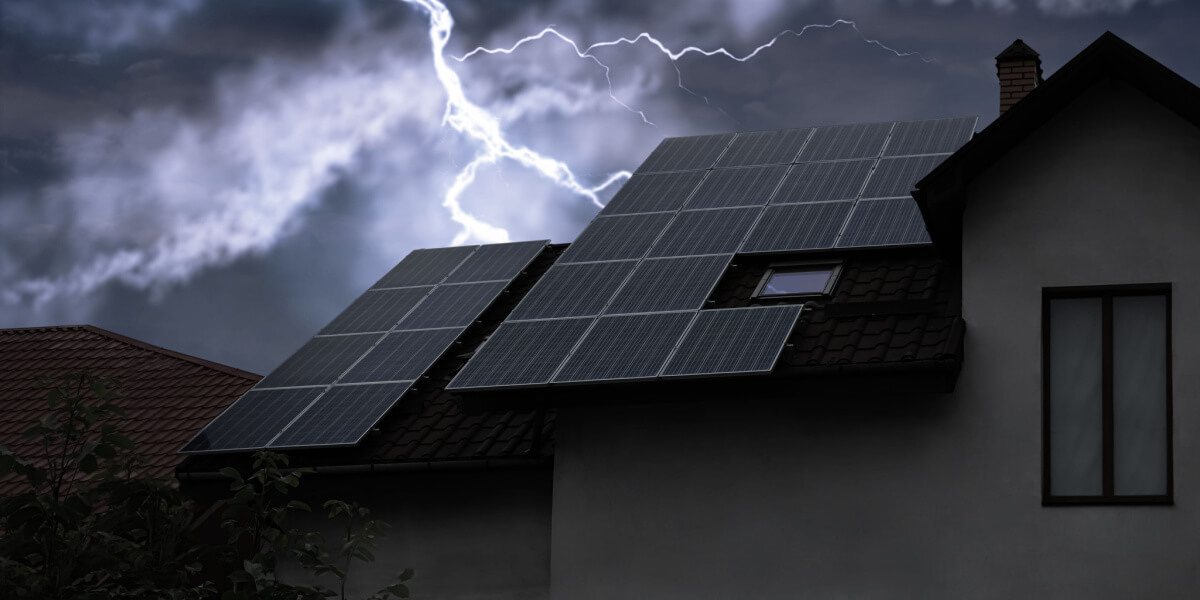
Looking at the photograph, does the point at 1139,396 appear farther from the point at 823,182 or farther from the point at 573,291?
the point at 573,291

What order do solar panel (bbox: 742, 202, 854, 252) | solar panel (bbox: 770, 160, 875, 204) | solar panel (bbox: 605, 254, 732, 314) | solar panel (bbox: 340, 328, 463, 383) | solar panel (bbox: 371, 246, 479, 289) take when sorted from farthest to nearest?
solar panel (bbox: 371, 246, 479, 289), solar panel (bbox: 340, 328, 463, 383), solar panel (bbox: 770, 160, 875, 204), solar panel (bbox: 742, 202, 854, 252), solar panel (bbox: 605, 254, 732, 314)

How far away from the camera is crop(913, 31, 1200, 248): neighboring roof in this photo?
12672 millimetres

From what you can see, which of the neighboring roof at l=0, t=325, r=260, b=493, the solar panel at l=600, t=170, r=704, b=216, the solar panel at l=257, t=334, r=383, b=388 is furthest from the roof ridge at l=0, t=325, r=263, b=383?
the solar panel at l=600, t=170, r=704, b=216

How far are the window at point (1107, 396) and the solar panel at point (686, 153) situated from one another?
6.73 meters

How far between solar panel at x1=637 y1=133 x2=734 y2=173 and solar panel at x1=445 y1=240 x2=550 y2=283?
89.1 inches

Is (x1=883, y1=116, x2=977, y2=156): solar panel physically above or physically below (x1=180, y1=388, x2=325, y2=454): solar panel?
above

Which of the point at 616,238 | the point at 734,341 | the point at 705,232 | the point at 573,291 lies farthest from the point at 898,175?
the point at 734,341

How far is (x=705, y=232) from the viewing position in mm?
16141

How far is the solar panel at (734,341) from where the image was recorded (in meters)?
12.8

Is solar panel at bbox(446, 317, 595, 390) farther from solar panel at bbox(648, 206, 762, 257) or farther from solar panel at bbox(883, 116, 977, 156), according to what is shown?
solar panel at bbox(883, 116, 977, 156)

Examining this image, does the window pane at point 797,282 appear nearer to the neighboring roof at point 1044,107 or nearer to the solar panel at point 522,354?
the neighboring roof at point 1044,107

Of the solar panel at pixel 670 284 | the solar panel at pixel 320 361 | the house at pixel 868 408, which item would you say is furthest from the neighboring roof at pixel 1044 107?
the solar panel at pixel 320 361

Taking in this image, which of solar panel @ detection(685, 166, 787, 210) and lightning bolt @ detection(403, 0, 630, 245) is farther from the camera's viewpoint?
lightning bolt @ detection(403, 0, 630, 245)

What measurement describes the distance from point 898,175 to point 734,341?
446 centimetres
